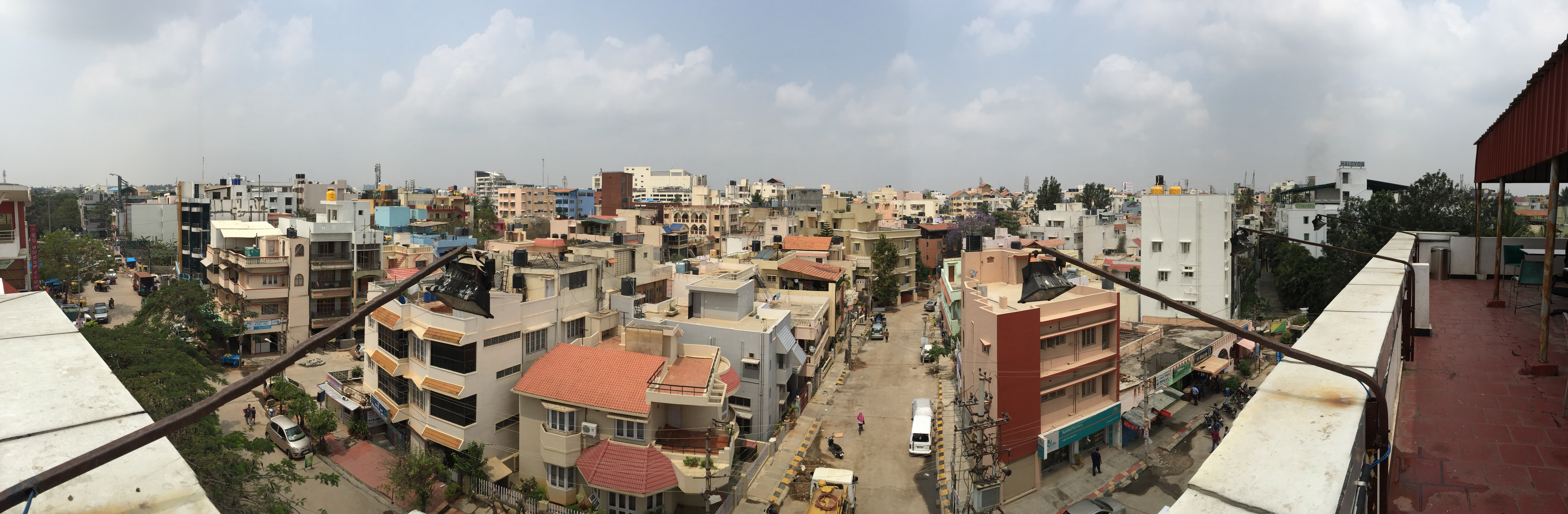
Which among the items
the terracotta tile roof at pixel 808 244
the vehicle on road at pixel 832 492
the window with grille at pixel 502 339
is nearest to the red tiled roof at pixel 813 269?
the terracotta tile roof at pixel 808 244

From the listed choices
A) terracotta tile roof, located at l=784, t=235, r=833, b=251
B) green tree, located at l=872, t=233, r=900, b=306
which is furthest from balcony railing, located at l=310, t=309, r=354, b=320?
green tree, located at l=872, t=233, r=900, b=306

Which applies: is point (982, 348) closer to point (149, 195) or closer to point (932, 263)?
point (932, 263)

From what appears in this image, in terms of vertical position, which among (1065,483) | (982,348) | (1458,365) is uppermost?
(1458,365)

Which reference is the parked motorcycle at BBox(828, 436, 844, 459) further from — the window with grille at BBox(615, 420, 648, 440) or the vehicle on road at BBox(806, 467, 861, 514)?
the window with grille at BBox(615, 420, 648, 440)

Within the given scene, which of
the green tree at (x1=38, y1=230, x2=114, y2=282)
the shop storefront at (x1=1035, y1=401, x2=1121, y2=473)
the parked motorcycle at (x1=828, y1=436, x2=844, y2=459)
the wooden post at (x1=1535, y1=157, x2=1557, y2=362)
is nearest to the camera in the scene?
the wooden post at (x1=1535, y1=157, x2=1557, y2=362)

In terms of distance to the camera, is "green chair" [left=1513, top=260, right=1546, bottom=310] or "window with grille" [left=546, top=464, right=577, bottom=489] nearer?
"green chair" [left=1513, top=260, right=1546, bottom=310]

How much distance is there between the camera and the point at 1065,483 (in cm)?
1259

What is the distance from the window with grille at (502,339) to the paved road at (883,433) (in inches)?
211

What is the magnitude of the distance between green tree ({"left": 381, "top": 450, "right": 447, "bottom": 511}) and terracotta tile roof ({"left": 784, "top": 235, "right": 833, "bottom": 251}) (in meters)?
17.6

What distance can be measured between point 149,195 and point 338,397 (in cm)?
6905

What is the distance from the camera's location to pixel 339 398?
1502 centimetres

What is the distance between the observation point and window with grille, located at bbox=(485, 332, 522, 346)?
11.7 m

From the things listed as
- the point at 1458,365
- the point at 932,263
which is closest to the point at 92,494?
the point at 1458,365

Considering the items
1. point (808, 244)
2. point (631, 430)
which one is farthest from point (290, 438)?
point (808, 244)
